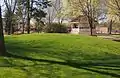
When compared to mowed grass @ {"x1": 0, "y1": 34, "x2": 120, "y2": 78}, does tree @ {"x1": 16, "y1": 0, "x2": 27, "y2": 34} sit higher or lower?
higher

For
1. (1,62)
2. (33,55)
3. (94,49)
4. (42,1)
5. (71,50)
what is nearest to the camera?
(1,62)

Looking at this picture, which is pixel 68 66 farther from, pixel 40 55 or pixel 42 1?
pixel 42 1

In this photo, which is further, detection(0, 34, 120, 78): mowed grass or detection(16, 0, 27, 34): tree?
detection(16, 0, 27, 34): tree

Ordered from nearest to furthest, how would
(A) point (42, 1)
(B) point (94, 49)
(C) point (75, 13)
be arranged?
(B) point (94, 49)
(C) point (75, 13)
(A) point (42, 1)

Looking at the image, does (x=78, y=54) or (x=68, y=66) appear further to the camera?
(x=78, y=54)

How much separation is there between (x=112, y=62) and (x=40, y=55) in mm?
3819

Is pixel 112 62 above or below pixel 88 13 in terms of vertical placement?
below

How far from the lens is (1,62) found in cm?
1445

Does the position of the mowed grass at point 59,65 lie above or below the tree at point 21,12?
below

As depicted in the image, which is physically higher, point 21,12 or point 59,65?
point 21,12

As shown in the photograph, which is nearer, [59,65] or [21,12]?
[59,65]

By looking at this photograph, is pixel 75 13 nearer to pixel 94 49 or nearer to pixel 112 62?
pixel 94 49

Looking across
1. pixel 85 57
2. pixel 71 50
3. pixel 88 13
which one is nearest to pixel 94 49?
pixel 71 50

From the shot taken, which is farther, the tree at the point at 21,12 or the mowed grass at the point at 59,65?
the tree at the point at 21,12
